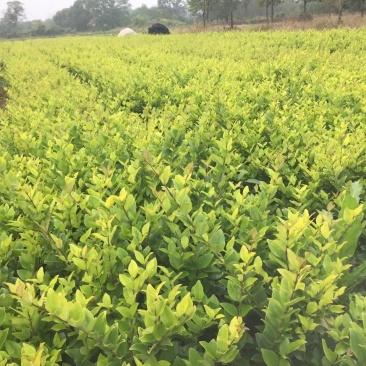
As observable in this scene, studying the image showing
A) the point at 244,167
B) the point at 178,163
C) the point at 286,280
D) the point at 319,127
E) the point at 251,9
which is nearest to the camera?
the point at 286,280

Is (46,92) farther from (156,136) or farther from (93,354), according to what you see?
(93,354)

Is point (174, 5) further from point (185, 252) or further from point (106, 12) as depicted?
point (185, 252)

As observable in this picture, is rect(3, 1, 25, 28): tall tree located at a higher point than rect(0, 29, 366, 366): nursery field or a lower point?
higher

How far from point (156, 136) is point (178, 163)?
1.44 feet

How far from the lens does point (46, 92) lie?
5.33 meters

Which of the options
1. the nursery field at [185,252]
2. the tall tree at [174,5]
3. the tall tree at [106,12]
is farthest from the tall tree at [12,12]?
the nursery field at [185,252]

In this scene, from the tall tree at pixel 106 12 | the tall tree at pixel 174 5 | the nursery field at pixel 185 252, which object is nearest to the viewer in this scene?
the nursery field at pixel 185 252

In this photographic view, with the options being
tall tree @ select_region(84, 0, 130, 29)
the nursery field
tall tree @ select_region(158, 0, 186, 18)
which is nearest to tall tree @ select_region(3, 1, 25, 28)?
tall tree @ select_region(84, 0, 130, 29)

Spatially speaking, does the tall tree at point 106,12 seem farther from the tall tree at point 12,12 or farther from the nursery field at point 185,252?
the nursery field at point 185,252

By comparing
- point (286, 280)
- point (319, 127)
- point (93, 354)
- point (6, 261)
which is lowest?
point (93, 354)

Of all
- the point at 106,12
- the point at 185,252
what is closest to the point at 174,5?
the point at 106,12

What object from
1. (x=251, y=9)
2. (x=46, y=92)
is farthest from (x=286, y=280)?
(x=251, y=9)

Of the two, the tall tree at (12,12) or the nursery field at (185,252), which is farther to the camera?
the tall tree at (12,12)

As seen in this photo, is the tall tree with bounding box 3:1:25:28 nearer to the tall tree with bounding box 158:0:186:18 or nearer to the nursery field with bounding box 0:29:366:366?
the tall tree with bounding box 158:0:186:18
